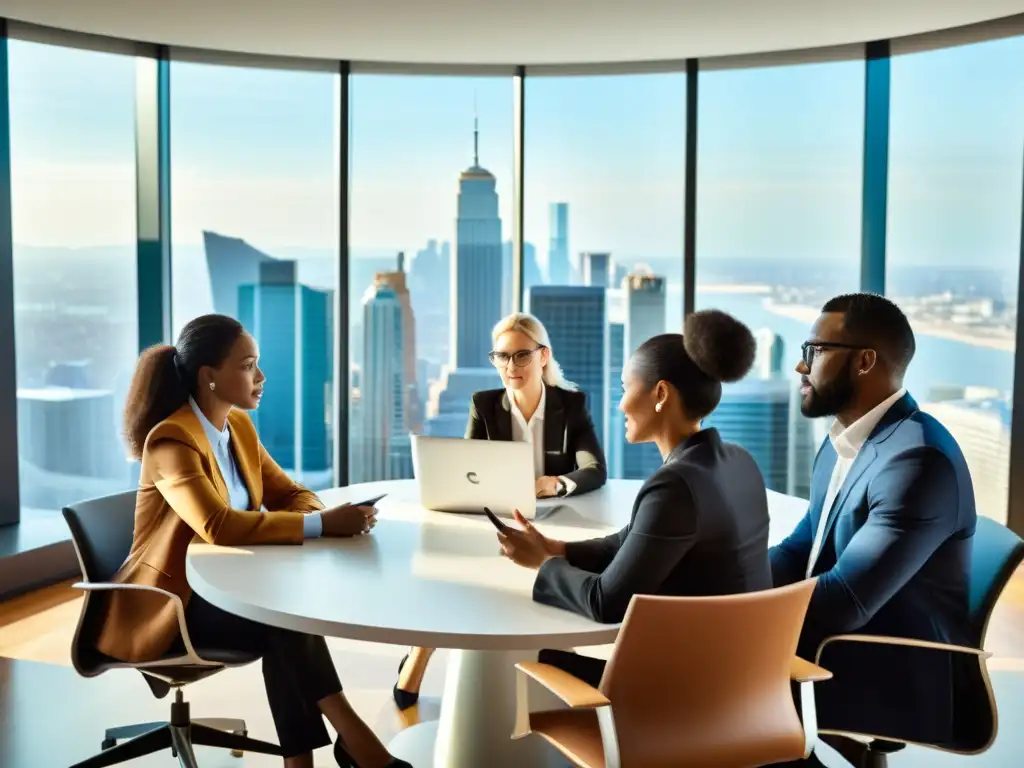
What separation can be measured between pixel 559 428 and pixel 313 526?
124 centimetres

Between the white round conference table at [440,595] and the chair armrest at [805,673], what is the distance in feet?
1.27

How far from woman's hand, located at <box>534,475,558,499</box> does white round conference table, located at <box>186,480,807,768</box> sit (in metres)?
0.07

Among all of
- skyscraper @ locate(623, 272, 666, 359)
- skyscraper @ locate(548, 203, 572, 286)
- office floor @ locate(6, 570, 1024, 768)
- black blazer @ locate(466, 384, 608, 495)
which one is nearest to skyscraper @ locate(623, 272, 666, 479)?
skyscraper @ locate(623, 272, 666, 359)

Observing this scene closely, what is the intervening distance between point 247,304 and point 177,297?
40 cm

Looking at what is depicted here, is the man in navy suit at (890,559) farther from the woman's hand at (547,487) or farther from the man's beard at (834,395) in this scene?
the woman's hand at (547,487)

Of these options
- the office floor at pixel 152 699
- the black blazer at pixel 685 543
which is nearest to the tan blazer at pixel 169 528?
the office floor at pixel 152 699

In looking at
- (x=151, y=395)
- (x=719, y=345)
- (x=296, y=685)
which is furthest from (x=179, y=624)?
(x=719, y=345)

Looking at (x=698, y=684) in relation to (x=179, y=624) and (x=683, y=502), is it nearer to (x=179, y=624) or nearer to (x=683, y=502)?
(x=683, y=502)

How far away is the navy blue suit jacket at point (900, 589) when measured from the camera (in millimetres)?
2352

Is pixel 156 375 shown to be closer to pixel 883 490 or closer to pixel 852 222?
pixel 883 490

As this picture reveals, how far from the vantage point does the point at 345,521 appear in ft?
9.20

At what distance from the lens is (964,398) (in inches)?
233

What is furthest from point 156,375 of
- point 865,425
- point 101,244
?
point 101,244

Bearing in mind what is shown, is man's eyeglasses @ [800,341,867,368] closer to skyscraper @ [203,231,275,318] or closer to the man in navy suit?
the man in navy suit
